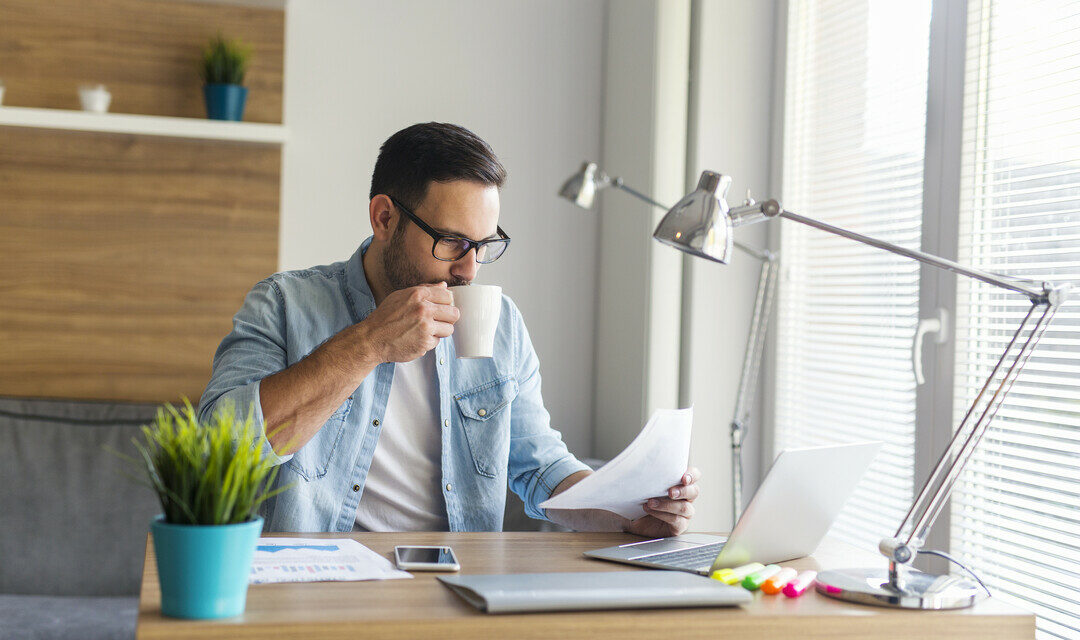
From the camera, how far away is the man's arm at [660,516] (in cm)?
141

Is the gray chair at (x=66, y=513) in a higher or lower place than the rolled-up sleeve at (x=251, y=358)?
lower

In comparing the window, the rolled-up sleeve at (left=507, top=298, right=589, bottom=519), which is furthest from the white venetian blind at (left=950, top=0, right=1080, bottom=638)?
the rolled-up sleeve at (left=507, top=298, right=589, bottom=519)

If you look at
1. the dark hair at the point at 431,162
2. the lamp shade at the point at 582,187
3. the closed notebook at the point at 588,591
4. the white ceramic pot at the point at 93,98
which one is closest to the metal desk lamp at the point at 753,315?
the lamp shade at the point at 582,187

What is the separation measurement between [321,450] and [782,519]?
0.77 meters

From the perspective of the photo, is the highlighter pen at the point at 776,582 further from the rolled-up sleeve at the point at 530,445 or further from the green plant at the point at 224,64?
the green plant at the point at 224,64

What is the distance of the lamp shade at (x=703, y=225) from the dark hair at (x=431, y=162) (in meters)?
0.52

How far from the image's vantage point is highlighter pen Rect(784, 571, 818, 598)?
44.6 inches

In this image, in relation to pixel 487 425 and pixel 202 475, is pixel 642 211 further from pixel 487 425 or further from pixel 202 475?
pixel 202 475

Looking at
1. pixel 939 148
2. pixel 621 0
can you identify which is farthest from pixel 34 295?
pixel 939 148

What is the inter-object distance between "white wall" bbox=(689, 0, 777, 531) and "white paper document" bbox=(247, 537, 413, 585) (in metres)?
1.54

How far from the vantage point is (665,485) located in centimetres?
140

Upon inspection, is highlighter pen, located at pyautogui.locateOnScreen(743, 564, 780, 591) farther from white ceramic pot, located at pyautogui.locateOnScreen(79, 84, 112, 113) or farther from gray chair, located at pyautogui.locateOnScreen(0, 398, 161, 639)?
white ceramic pot, located at pyautogui.locateOnScreen(79, 84, 112, 113)

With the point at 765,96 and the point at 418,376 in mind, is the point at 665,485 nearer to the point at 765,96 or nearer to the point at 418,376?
the point at 418,376

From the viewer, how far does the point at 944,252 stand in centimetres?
193
